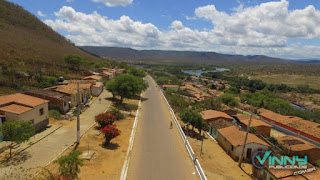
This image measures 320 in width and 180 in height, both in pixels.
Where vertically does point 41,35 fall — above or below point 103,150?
above

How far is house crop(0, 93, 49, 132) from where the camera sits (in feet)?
47.6

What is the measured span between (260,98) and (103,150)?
51890 mm

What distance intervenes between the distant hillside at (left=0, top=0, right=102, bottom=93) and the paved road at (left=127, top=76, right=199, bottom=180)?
17.8m

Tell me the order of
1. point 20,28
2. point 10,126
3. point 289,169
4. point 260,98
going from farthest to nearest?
point 20,28 → point 260,98 → point 289,169 → point 10,126

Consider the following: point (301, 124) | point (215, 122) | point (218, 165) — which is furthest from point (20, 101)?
point (301, 124)

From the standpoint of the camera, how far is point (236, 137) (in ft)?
63.5

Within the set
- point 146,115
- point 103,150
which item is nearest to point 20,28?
point 146,115

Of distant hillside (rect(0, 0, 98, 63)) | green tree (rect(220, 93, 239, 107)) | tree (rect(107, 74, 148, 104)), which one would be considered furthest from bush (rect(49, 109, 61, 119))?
green tree (rect(220, 93, 239, 107))

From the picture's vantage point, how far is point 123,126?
2188cm

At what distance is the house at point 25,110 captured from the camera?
14.5 meters

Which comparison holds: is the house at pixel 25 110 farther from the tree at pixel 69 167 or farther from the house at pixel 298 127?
the house at pixel 298 127

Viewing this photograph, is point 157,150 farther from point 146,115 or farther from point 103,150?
point 146,115

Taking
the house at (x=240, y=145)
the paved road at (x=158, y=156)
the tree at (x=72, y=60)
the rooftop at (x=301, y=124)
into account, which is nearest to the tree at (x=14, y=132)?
the paved road at (x=158, y=156)

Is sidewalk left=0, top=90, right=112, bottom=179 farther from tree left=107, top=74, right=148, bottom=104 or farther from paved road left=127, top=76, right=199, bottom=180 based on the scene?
tree left=107, top=74, right=148, bottom=104
